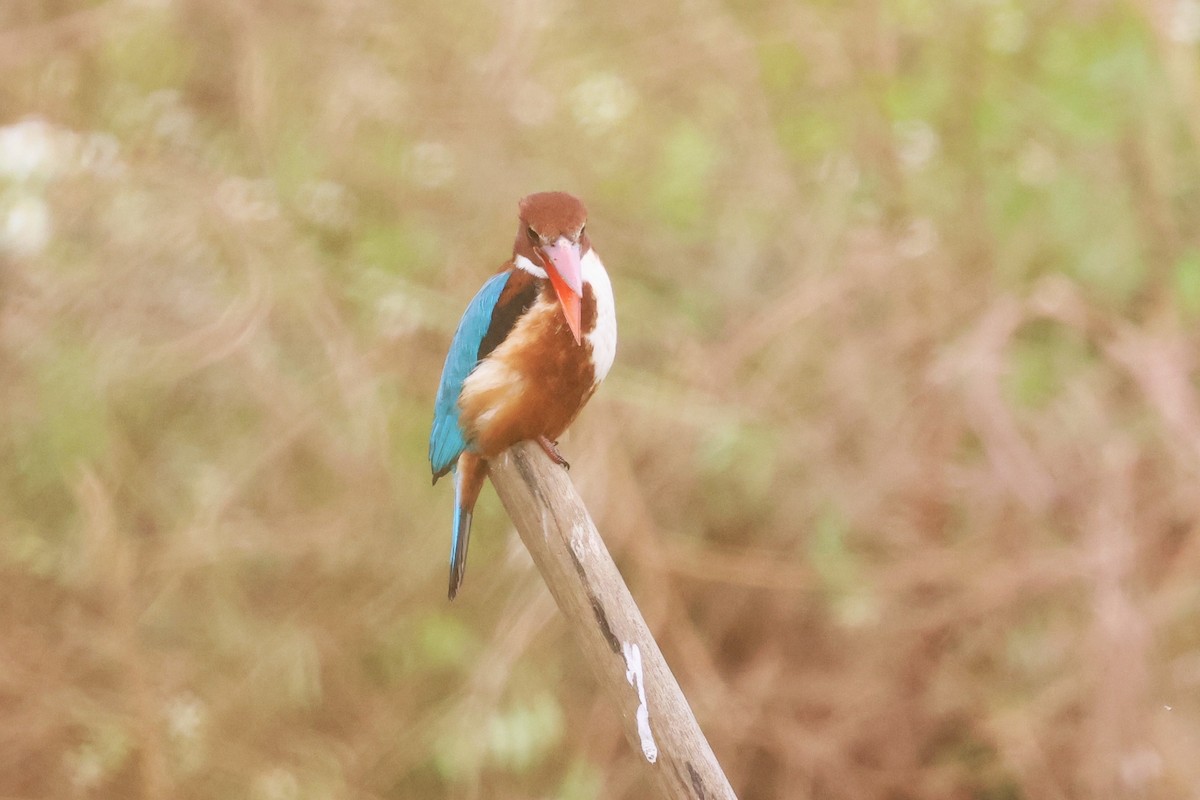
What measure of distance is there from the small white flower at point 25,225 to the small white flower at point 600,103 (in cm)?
137

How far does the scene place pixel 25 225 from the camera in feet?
9.25

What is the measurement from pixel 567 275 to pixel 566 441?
1530 millimetres

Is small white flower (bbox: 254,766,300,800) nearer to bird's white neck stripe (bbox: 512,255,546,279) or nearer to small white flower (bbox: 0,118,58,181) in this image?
small white flower (bbox: 0,118,58,181)

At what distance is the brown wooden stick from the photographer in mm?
1246

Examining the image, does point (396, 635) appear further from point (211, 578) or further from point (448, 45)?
point (448, 45)

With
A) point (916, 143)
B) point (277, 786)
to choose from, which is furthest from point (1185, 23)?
point (277, 786)

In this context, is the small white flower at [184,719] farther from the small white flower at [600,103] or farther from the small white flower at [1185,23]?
the small white flower at [1185,23]

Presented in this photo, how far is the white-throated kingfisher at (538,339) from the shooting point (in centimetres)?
155

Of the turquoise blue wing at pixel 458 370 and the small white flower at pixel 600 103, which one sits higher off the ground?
the turquoise blue wing at pixel 458 370

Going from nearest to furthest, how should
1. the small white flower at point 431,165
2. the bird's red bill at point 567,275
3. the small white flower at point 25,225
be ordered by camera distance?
the bird's red bill at point 567,275, the small white flower at point 25,225, the small white flower at point 431,165

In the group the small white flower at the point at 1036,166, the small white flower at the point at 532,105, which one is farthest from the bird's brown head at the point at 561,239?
the small white flower at the point at 1036,166

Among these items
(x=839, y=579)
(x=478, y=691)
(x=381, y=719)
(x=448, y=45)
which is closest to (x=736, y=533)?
(x=839, y=579)

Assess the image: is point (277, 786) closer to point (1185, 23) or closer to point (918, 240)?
point (918, 240)

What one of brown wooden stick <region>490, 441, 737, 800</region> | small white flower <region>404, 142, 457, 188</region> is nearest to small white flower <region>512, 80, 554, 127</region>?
small white flower <region>404, 142, 457, 188</region>
